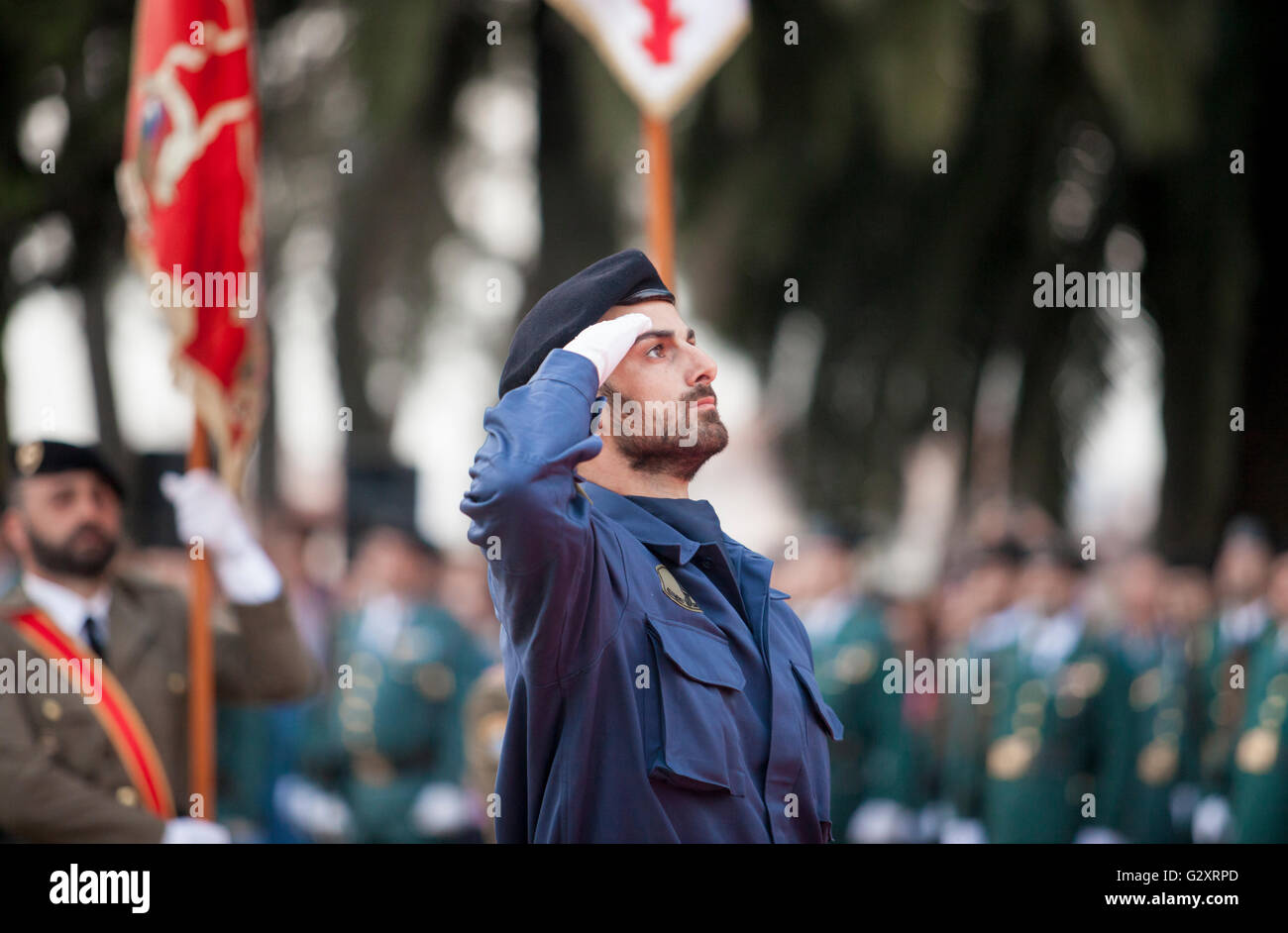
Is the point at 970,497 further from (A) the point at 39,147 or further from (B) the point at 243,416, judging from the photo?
(B) the point at 243,416

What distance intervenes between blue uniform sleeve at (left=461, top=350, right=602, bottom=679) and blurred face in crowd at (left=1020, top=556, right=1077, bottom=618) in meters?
6.15

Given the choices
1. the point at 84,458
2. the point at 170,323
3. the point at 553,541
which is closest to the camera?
the point at 553,541

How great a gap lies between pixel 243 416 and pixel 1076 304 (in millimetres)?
7571

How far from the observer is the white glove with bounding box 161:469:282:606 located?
5152 mm

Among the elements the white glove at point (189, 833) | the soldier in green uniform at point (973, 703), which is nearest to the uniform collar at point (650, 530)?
the white glove at point (189, 833)

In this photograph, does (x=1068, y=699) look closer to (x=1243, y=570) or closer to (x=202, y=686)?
(x=1243, y=570)

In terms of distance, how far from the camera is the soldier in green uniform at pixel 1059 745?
27.0 ft

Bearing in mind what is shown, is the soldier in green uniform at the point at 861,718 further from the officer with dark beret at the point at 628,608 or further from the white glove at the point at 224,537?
the officer with dark beret at the point at 628,608

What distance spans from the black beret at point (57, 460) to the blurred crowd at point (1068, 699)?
4854 millimetres

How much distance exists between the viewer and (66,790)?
15.3ft

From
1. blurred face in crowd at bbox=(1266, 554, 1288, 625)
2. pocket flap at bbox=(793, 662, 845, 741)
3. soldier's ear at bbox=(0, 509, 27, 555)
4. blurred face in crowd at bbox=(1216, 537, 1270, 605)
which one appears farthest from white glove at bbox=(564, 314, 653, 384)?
blurred face in crowd at bbox=(1216, 537, 1270, 605)

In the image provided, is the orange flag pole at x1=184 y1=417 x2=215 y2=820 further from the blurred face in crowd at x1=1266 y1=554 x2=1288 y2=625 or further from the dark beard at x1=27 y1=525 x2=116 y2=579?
the blurred face in crowd at x1=1266 y1=554 x2=1288 y2=625

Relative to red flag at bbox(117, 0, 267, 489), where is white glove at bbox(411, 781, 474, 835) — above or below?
below
